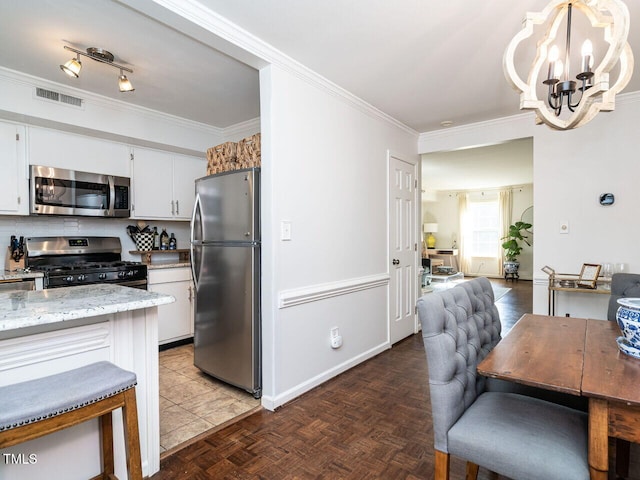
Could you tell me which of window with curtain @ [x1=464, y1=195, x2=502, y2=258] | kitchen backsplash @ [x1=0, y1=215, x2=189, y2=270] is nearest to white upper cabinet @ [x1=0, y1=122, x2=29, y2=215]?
kitchen backsplash @ [x1=0, y1=215, x2=189, y2=270]

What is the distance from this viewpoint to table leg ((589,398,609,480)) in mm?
1036

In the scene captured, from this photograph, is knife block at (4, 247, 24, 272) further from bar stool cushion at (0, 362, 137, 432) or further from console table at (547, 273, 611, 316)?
console table at (547, 273, 611, 316)

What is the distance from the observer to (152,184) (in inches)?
147

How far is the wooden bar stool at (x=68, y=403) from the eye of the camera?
3.41 ft

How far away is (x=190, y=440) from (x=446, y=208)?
9975 millimetres

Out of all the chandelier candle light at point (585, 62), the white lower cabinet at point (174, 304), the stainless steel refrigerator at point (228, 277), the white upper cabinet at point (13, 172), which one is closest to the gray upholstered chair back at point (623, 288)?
the chandelier candle light at point (585, 62)

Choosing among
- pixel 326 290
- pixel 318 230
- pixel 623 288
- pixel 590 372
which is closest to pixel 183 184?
pixel 318 230

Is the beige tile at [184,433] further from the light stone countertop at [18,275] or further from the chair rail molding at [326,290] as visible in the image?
the light stone countertop at [18,275]

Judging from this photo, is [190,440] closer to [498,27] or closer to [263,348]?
[263,348]

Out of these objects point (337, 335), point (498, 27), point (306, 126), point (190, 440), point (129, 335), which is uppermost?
point (498, 27)

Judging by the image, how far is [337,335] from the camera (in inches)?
114

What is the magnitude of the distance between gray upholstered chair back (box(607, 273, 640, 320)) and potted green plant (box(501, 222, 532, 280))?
7.34 m

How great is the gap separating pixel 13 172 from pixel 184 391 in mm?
2266

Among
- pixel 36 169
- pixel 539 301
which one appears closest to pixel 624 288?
pixel 539 301
